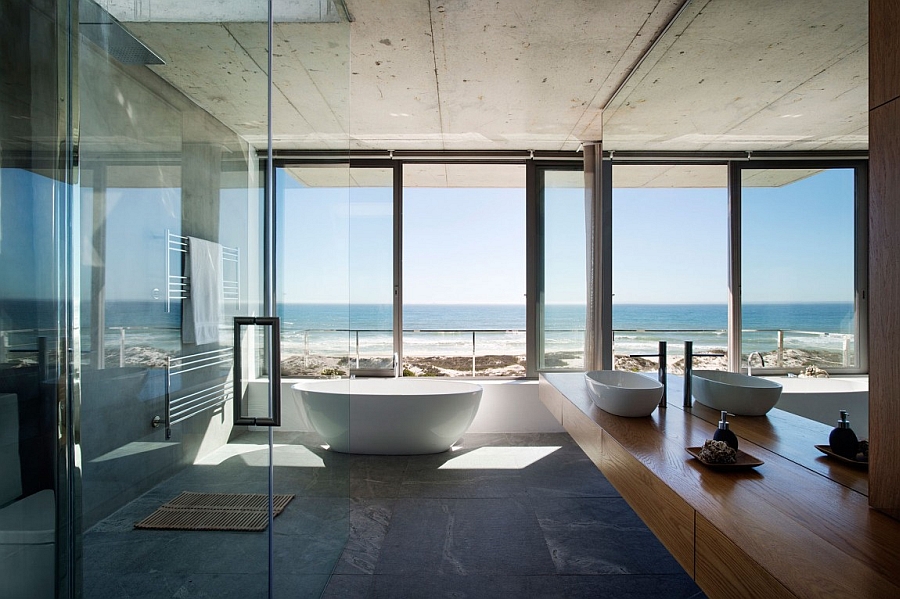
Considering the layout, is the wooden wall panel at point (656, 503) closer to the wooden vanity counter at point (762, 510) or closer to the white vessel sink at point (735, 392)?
the wooden vanity counter at point (762, 510)

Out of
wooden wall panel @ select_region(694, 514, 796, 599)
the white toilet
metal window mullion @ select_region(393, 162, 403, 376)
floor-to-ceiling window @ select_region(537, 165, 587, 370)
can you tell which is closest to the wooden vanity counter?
wooden wall panel @ select_region(694, 514, 796, 599)

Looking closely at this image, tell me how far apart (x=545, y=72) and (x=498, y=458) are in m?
2.76

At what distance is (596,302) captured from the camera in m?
4.27

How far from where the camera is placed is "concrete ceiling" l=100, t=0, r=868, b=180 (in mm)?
1410

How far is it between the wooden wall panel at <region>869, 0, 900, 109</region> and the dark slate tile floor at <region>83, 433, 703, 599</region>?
1.85m

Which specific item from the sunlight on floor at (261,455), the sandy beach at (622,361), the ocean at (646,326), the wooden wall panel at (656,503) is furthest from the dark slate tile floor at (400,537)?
the wooden wall panel at (656,503)

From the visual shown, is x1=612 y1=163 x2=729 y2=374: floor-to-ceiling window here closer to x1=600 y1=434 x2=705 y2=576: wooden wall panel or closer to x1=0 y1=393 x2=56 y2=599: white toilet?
x1=600 y1=434 x2=705 y2=576: wooden wall panel

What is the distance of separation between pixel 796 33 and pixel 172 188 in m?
1.95

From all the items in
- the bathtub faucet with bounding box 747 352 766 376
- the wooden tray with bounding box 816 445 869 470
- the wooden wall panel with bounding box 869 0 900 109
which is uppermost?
the wooden wall panel with bounding box 869 0 900 109

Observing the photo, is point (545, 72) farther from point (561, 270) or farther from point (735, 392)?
point (735, 392)

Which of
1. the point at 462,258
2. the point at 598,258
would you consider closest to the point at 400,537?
the point at 598,258

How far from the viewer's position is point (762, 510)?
124 cm

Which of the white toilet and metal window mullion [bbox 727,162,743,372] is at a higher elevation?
metal window mullion [bbox 727,162,743,372]

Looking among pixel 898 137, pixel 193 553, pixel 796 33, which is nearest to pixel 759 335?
pixel 898 137
